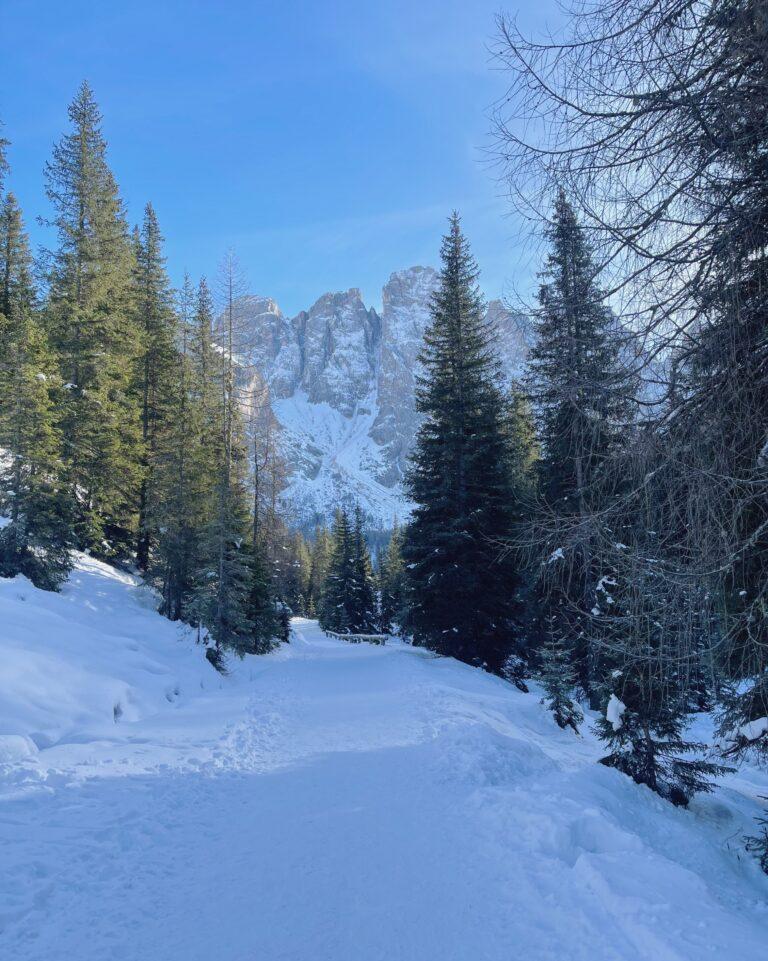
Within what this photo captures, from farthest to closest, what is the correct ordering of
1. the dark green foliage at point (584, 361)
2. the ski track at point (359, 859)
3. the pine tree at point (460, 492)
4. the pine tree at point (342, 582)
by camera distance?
1. the pine tree at point (342, 582)
2. the pine tree at point (460, 492)
3. the ski track at point (359, 859)
4. the dark green foliage at point (584, 361)

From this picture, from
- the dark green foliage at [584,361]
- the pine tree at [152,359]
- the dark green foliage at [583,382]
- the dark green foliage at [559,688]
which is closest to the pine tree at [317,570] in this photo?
the pine tree at [152,359]

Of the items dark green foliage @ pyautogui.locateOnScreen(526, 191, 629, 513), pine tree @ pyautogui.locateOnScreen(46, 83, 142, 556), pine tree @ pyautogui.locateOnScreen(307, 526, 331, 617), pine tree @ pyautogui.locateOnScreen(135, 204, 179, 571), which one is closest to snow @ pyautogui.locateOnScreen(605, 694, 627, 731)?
dark green foliage @ pyautogui.locateOnScreen(526, 191, 629, 513)

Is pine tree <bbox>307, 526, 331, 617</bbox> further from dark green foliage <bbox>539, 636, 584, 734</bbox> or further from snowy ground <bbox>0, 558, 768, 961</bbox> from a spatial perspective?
snowy ground <bbox>0, 558, 768, 961</bbox>

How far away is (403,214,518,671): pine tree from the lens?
17.4 metres

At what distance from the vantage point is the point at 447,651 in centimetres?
1764

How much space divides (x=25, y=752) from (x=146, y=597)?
12306mm

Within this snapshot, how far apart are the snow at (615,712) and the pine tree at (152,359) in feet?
58.3

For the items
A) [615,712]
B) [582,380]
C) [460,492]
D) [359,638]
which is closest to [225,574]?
[460,492]

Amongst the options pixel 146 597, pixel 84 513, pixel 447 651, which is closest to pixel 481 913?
pixel 447 651

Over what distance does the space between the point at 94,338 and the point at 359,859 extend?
19990 millimetres

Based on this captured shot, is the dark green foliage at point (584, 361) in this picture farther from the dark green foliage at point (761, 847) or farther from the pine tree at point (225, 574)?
the pine tree at point (225, 574)

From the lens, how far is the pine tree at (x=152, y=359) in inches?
864

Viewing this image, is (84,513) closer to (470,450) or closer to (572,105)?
(470,450)

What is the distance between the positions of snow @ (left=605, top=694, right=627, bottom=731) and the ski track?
23.7 inches
